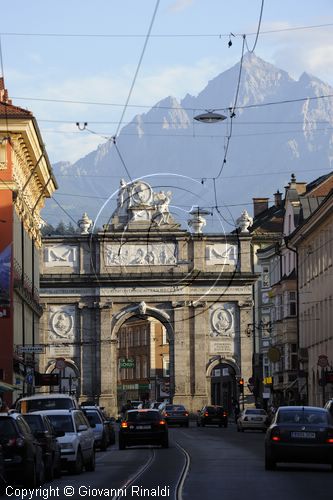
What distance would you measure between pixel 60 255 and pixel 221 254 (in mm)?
11184

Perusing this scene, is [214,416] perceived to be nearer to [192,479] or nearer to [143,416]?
[143,416]

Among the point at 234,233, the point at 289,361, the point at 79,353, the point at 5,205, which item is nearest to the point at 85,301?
the point at 79,353

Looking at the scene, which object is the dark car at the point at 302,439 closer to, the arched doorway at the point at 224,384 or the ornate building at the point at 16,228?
the ornate building at the point at 16,228

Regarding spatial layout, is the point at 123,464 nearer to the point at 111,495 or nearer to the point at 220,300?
the point at 111,495

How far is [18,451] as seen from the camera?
24.9 m

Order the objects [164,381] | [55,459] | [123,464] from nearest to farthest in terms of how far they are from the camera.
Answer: [55,459] → [123,464] → [164,381]

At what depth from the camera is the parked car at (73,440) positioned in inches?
1197

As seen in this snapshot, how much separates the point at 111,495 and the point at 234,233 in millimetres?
82666

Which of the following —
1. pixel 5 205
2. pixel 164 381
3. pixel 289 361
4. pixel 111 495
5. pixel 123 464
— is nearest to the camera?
pixel 111 495

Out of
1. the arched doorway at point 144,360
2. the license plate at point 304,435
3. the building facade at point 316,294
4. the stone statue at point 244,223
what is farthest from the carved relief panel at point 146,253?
the license plate at point 304,435

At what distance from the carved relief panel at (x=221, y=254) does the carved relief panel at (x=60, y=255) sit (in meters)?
9.27

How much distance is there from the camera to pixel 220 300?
107m

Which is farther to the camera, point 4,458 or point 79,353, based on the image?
point 79,353

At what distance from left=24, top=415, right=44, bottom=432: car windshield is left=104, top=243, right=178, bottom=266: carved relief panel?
77.5m
